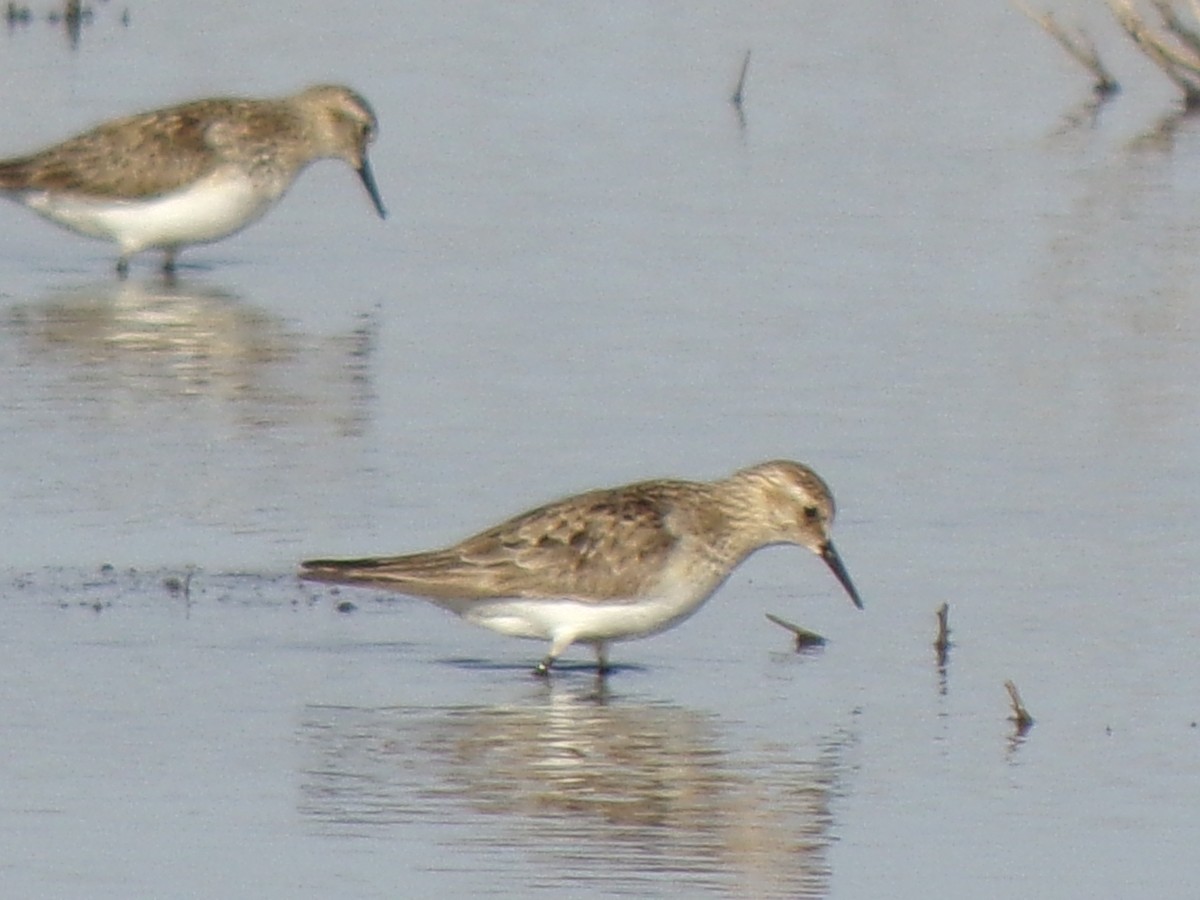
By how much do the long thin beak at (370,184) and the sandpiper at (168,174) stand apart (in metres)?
0.02

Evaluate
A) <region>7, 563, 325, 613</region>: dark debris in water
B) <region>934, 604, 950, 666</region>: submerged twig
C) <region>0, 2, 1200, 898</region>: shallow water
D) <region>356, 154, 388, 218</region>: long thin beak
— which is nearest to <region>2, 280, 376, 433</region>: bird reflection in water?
<region>0, 2, 1200, 898</region>: shallow water

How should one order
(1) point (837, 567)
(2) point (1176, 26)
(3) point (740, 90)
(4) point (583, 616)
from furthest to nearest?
(3) point (740, 90) → (2) point (1176, 26) → (1) point (837, 567) → (4) point (583, 616)

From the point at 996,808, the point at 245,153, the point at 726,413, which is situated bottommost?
the point at 996,808

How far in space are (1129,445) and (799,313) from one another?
3.07 meters

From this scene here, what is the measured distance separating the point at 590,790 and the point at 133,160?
33.0 feet

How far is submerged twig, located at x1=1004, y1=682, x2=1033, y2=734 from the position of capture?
381 inches

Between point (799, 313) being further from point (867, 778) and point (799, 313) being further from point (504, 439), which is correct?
point (867, 778)

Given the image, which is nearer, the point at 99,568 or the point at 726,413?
the point at 99,568

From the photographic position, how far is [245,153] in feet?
60.7

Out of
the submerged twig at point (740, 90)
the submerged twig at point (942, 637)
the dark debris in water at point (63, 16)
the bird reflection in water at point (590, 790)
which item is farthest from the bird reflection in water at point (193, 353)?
the dark debris in water at point (63, 16)

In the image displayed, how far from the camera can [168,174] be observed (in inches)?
725

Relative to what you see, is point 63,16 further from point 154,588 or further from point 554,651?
point 554,651

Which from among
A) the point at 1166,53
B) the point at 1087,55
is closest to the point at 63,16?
the point at 1087,55

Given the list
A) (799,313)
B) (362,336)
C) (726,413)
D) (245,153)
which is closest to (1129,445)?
(726,413)
